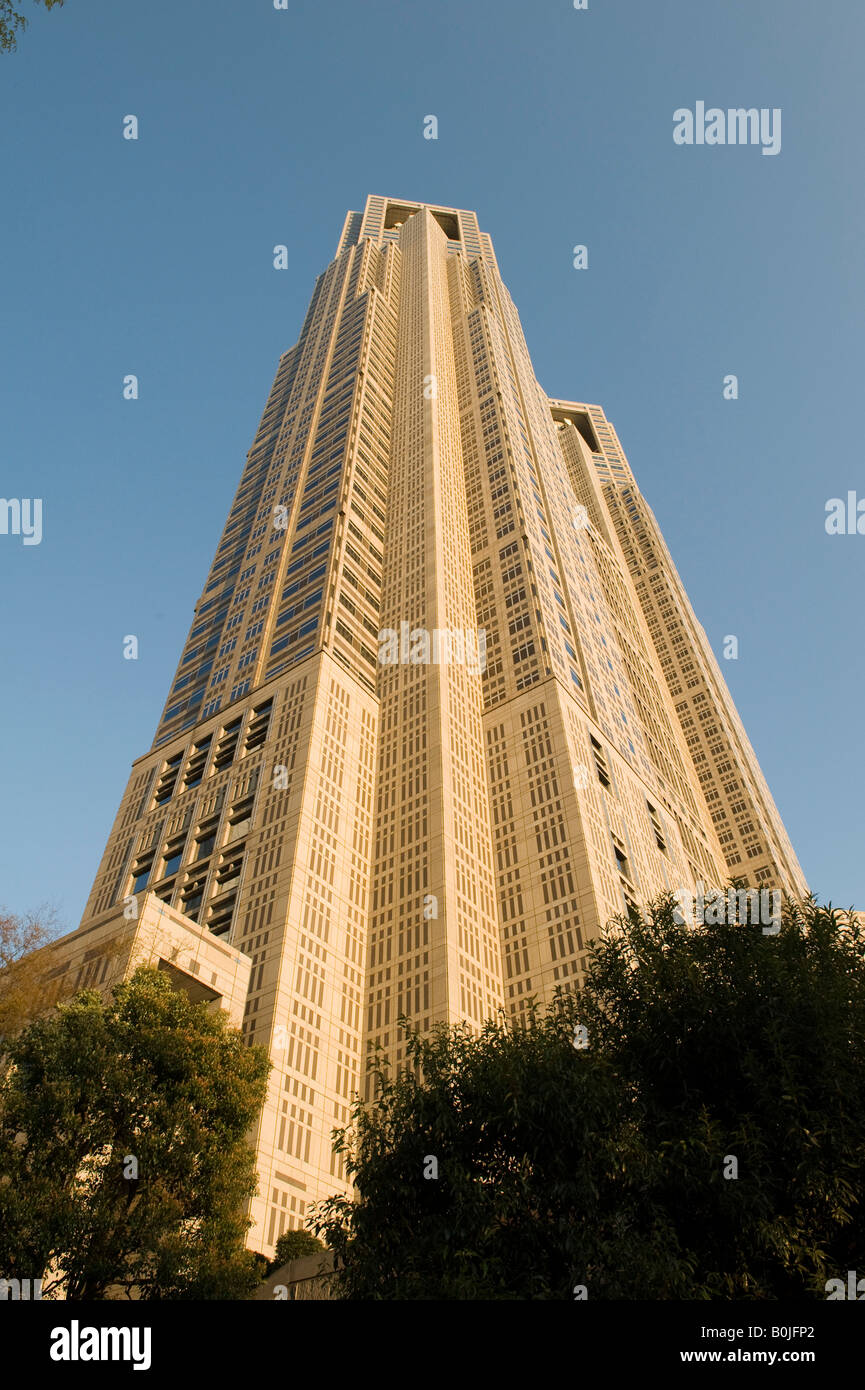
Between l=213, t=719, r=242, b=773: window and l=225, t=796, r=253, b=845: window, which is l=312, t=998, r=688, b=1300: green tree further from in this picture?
l=213, t=719, r=242, b=773: window

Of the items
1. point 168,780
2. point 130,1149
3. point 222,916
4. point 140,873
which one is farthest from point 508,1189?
point 168,780

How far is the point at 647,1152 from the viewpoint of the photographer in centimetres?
1953

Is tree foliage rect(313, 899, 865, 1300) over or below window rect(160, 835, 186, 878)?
below

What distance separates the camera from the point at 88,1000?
29094 mm

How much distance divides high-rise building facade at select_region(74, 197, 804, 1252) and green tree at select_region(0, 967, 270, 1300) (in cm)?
2247

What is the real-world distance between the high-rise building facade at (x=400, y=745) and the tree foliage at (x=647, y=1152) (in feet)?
98.1

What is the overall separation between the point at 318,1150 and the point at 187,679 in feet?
178

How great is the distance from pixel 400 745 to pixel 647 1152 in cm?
5948

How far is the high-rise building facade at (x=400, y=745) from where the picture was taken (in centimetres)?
6138

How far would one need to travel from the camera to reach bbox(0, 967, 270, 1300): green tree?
76.9ft

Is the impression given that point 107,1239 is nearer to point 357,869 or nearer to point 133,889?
point 357,869

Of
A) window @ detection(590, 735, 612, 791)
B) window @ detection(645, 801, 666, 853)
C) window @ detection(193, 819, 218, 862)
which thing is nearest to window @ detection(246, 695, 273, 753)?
window @ detection(193, 819, 218, 862)

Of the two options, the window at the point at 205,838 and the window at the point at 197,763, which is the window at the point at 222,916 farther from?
the window at the point at 197,763
